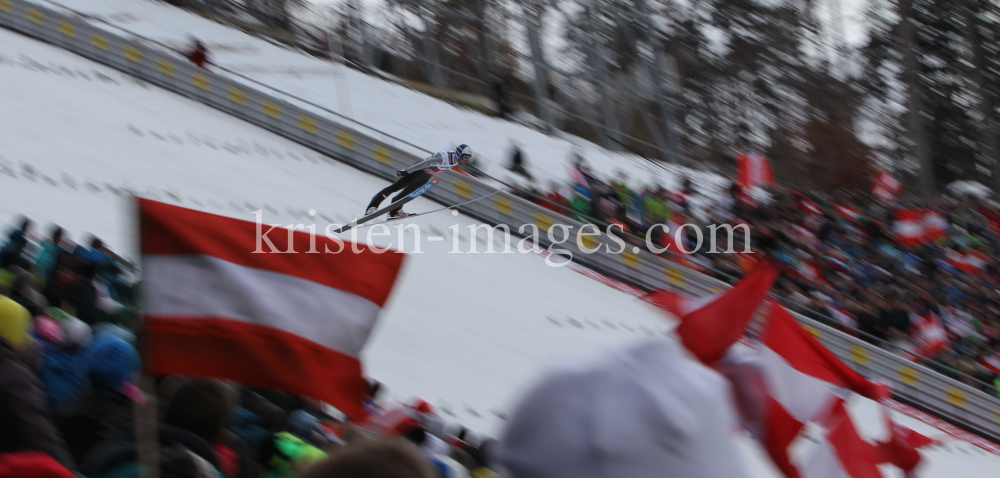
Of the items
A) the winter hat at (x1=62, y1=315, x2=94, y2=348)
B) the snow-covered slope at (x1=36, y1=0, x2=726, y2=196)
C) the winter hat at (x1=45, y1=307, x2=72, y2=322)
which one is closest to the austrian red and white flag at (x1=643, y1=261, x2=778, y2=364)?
the winter hat at (x1=62, y1=315, x2=94, y2=348)

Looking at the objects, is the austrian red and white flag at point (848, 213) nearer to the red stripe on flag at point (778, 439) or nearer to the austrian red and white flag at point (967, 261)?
the austrian red and white flag at point (967, 261)

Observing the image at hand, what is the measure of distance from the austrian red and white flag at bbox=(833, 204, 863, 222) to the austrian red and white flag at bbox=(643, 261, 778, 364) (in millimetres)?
15033

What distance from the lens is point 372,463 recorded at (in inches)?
65.1

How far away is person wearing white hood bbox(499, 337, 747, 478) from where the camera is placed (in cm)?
150

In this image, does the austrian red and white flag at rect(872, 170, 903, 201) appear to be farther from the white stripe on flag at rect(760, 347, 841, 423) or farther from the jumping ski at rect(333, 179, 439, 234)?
the white stripe on flag at rect(760, 347, 841, 423)

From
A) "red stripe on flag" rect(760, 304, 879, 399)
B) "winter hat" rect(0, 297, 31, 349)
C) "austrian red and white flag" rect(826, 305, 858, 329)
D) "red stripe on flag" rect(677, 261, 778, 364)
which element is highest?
"red stripe on flag" rect(677, 261, 778, 364)

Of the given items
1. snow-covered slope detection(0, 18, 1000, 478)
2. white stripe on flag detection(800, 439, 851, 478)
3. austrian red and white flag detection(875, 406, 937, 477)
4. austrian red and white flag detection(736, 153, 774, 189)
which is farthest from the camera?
austrian red and white flag detection(736, 153, 774, 189)

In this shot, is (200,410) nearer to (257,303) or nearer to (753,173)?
(257,303)

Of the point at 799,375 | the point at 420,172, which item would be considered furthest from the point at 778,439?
the point at 420,172

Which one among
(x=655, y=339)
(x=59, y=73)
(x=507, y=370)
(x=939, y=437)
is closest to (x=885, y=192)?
(x=939, y=437)

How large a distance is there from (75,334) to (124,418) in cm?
114

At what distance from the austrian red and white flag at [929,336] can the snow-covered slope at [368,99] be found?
9.38 m

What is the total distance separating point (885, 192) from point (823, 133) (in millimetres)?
23463

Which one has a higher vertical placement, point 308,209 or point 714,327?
point 714,327
